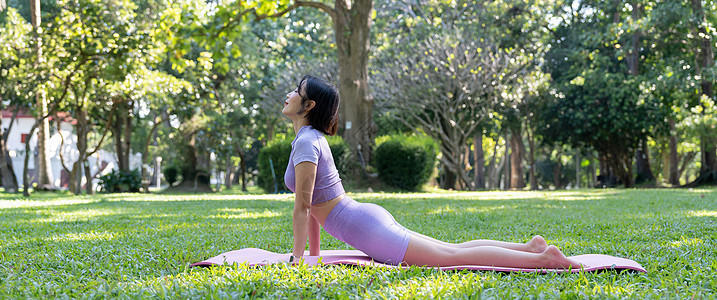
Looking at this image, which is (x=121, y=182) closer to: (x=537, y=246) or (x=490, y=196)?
(x=490, y=196)

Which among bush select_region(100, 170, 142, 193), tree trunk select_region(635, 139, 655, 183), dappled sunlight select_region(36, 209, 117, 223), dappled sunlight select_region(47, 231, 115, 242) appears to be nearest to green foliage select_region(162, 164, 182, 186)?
bush select_region(100, 170, 142, 193)

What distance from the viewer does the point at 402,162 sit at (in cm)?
1680

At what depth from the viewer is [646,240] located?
5348 mm

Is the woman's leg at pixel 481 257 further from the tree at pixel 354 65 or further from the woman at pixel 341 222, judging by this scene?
the tree at pixel 354 65

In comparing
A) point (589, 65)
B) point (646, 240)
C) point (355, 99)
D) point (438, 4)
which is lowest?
point (646, 240)

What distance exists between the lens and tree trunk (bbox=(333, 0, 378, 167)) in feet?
53.2

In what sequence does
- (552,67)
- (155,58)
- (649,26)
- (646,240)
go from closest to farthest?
1. (646,240)
2. (155,58)
3. (649,26)
4. (552,67)

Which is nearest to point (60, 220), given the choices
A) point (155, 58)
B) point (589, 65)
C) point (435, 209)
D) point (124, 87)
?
point (435, 209)

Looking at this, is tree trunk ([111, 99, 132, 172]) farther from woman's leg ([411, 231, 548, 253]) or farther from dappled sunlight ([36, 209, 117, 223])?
woman's leg ([411, 231, 548, 253])

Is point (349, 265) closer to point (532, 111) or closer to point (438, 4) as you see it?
point (438, 4)

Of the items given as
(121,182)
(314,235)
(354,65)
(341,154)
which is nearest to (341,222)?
(314,235)

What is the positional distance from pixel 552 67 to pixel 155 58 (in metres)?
17.9

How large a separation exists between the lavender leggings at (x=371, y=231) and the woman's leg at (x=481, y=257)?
0.26 feet

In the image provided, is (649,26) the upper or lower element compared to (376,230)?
upper
